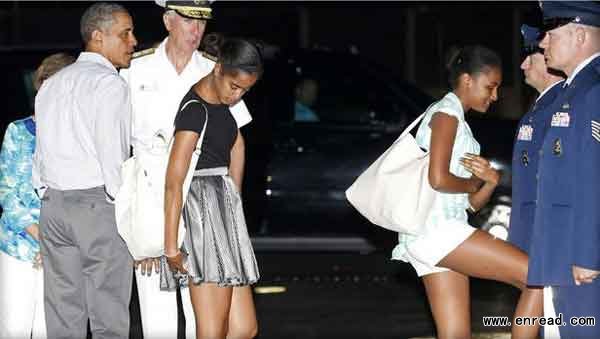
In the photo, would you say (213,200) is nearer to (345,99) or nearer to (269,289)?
(269,289)

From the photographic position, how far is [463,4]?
17828mm

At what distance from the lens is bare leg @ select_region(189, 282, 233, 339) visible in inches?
237

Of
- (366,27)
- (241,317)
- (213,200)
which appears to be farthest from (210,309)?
(366,27)

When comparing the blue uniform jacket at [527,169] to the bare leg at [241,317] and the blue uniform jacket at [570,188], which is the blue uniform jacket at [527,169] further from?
the bare leg at [241,317]

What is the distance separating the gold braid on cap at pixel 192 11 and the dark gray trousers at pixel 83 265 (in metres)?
1.03

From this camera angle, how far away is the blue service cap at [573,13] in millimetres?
5461

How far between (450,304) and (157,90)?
1.92 metres

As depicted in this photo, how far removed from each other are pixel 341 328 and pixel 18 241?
262 cm

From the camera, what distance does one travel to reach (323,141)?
10.6 m

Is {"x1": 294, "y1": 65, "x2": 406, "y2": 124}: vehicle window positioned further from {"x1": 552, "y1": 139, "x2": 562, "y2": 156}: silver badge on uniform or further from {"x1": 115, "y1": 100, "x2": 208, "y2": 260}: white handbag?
{"x1": 552, "y1": 139, "x2": 562, "y2": 156}: silver badge on uniform

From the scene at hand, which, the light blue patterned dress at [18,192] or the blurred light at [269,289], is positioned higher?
the light blue patterned dress at [18,192]

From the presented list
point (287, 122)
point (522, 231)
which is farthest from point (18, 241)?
point (287, 122)

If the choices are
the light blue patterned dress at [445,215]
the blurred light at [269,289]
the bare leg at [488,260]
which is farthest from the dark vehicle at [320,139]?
the bare leg at [488,260]

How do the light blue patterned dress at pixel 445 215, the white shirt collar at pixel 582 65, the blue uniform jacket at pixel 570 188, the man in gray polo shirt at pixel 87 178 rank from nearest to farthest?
the blue uniform jacket at pixel 570 188
the white shirt collar at pixel 582 65
the light blue patterned dress at pixel 445 215
the man in gray polo shirt at pixel 87 178
